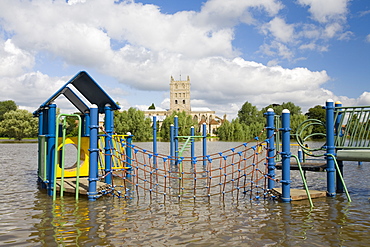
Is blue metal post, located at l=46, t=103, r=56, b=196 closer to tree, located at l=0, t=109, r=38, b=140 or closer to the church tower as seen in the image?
tree, located at l=0, t=109, r=38, b=140

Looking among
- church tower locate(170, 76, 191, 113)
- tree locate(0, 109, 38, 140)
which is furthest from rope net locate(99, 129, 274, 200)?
church tower locate(170, 76, 191, 113)

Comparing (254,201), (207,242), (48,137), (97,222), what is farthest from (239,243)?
(48,137)

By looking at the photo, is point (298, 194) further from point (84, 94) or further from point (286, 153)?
point (84, 94)

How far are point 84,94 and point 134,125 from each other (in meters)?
53.3

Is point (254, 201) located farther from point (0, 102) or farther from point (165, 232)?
point (0, 102)

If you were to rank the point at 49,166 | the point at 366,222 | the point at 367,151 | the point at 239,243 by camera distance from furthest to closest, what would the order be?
the point at 49,166
the point at 367,151
the point at 366,222
the point at 239,243

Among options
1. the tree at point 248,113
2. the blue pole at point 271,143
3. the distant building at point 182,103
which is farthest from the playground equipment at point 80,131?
the distant building at point 182,103

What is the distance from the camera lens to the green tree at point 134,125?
63312 millimetres

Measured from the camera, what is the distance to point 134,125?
211 feet

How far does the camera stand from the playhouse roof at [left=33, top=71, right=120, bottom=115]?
997 centimetres

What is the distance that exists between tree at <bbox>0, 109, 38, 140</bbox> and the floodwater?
57574 mm

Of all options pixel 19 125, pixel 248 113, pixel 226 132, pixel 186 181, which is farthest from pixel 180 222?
pixel 248 113

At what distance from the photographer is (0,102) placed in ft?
314

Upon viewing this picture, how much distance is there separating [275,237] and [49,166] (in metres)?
6.75
